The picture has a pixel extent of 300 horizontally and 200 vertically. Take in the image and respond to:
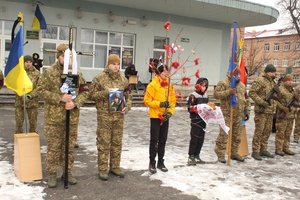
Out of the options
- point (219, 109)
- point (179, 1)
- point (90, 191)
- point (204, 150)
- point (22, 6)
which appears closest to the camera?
point (90, 191)

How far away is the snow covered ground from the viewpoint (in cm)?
525

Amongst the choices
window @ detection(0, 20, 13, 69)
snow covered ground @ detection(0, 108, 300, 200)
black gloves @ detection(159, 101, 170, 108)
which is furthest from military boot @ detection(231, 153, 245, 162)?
window @ detection(0, 20, 13, 69)

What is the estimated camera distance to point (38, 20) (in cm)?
1599

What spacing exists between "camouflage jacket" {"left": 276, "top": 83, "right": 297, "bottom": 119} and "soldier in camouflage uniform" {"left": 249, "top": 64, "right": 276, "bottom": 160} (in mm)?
521

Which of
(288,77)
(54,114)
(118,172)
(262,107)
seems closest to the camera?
(54,114)

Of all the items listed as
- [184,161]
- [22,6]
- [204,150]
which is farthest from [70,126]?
[22,6]

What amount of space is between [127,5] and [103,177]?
14051mm

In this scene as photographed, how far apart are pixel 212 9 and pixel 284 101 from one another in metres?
11.8

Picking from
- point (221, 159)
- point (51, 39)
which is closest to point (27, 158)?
point (221, 159)

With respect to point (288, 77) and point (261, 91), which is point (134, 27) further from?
point (261, 91)

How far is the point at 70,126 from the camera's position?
206 inches

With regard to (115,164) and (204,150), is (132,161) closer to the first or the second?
(115,164)

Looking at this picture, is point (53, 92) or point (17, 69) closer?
point (53, 92)

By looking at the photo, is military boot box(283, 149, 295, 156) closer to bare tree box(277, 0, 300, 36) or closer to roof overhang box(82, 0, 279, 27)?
roof overhang box(82, 0, 279, 27)
